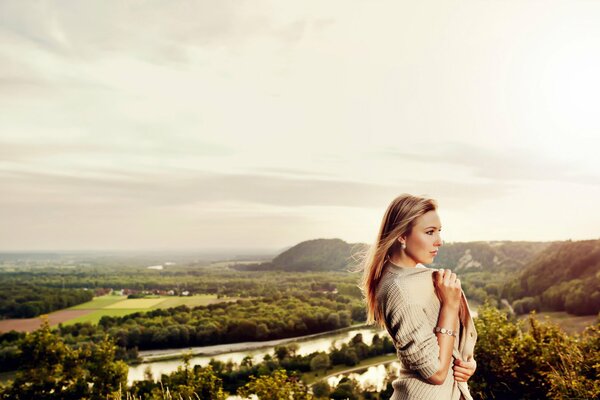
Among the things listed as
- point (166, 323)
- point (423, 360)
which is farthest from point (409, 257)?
point (166, 323)

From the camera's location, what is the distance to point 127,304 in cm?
5712

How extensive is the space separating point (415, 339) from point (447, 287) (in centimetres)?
22

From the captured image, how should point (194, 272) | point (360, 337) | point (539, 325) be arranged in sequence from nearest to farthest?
point (539, 325) → point (360, 337) → point (194, 272)

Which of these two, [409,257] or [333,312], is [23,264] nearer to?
[333,312]

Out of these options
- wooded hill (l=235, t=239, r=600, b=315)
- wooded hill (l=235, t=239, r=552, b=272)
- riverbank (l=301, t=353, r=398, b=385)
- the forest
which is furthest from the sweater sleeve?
wooded hill (l=235, t=239, r=552, b=272)

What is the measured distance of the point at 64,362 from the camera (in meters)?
21.0

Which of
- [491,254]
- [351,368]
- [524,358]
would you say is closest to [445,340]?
[524,358]

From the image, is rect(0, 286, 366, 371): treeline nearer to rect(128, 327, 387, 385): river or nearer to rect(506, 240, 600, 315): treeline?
rect(128, 327, 387, 385): river

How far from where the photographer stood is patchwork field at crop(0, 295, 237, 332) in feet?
157

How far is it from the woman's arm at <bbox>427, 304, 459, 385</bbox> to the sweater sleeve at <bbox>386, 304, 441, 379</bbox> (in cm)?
2

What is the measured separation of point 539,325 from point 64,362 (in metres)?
18.2

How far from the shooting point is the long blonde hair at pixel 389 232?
1.98m

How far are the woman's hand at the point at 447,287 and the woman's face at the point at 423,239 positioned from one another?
0.09 metres

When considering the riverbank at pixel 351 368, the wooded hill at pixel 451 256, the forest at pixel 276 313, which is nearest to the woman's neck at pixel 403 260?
the forest at pixel 276 313
